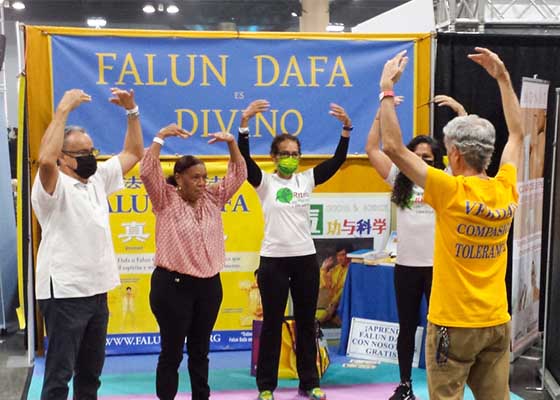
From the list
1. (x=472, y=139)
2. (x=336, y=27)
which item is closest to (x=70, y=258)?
(x=472, y=139)

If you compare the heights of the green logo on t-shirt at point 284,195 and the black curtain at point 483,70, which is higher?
the black curtain at point 483,70

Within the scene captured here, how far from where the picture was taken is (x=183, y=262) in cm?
330

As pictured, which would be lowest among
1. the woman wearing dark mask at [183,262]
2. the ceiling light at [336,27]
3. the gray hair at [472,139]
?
the woman wearing dark mask at [183,262]

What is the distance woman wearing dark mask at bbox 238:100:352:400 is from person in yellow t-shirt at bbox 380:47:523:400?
4.73ft

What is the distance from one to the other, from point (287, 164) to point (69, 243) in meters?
1.37

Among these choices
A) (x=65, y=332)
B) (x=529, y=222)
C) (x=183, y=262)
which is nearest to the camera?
(x=65, y=332)

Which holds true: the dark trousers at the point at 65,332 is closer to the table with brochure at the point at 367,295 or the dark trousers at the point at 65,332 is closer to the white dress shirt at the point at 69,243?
the white dress shirt at the point at 69,243

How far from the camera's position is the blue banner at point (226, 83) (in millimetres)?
4598

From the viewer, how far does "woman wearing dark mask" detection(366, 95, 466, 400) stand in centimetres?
372

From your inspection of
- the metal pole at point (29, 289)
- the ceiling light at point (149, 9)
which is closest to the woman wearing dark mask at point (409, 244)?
the metal pole at point (29, 289)

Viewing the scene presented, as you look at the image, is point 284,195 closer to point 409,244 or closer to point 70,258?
point 409,244

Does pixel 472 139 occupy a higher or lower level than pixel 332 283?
higher

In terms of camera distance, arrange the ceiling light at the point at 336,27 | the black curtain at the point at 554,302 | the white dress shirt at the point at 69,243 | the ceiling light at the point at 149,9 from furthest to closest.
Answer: the ceiling light at the point at 149,9, the ceiling light at the point at 336,27, the black curtain at the point at 554,302, the white dress shirt at the point at 69,243

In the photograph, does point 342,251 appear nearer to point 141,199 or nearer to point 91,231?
point 141,199
